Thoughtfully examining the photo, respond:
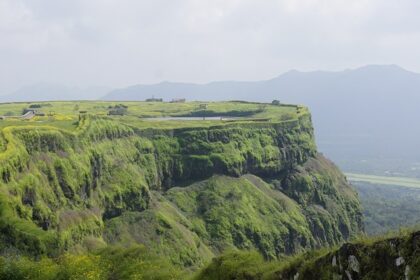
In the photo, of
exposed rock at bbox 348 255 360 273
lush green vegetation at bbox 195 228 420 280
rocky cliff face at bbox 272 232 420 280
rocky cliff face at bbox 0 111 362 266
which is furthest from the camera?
rocky cliff face at bbox 0 111 362 266

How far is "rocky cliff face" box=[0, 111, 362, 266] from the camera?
8881cm

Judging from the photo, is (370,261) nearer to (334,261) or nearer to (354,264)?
(354,264)

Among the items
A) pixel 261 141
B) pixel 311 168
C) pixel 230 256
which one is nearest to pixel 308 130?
pixel 311 168

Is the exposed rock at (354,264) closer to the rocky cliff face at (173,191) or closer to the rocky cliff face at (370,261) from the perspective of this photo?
the rocky cliff face at (370,261)

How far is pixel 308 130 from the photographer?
647 feet

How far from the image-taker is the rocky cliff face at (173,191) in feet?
291

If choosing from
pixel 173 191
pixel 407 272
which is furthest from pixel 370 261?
pixel 173 191

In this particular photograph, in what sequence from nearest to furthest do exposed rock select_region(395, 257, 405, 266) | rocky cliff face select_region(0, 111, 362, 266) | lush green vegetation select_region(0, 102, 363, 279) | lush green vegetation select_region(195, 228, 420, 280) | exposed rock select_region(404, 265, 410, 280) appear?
exposed rock select_region(404, 265, 410, 280)
lush green vegetation select_region(195, 228, 420, 280)
exposed rock select_region(395, 257, 405, 266)
lush green vegetation select_region(0, 102, 363, 279)
rocky cliff face select_region(0, 111, 362, 266)

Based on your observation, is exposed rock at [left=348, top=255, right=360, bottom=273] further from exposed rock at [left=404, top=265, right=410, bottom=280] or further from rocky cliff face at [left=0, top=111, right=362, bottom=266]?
rocky cliff face at [left=0, top=111, right=362, bottom=266]

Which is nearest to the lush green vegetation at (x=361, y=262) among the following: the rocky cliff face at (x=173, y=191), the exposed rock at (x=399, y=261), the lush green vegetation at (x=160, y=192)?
the exposed rock at (x=399, y=261)

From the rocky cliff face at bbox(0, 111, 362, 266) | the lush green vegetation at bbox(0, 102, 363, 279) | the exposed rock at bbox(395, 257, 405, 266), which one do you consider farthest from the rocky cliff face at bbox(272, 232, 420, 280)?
the rocky cliff face at bbox(0, 111, 362, 266)

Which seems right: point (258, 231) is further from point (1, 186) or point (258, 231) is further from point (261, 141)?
point (1, 186)

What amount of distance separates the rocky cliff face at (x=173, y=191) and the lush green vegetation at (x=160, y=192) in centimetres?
29

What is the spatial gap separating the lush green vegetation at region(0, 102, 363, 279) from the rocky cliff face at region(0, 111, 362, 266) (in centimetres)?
29
